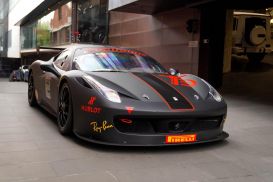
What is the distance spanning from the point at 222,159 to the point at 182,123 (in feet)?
1.87

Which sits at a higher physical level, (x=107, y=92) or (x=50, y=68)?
(x=50, y=68)

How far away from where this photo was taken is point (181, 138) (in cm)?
459

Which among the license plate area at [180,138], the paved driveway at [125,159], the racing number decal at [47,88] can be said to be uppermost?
the racing number decal at [47,88]

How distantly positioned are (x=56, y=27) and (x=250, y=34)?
1894cm

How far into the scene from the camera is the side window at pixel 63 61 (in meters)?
5.90

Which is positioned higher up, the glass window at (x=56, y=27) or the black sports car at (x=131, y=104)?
the glass window at (x=56, y=27)

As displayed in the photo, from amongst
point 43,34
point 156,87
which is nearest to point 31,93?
point 156,87

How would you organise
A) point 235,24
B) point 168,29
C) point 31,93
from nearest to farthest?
point 31,93 → point 168,29 → point 235,24

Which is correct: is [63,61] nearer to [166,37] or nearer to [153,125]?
[153,125]

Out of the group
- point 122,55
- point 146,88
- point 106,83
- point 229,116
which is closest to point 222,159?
point 146,88

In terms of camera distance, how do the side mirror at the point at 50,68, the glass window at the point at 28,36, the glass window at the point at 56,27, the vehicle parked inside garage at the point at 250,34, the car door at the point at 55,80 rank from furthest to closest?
1. the glass window at the point at 28,36
2. the glass window at the point at 56,27
3. the vehicle parked inside garage at the point at 250,34
4. the side mirror at the point at 50,68
5. the car door at the point at 55,80

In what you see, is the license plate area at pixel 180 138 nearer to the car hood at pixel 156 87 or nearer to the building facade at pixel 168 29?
the car hood at pixel 156 87

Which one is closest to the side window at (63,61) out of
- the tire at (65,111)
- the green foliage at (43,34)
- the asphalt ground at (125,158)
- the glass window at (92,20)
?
the tire at (65,111)

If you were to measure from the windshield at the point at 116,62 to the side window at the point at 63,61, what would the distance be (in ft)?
0.53
